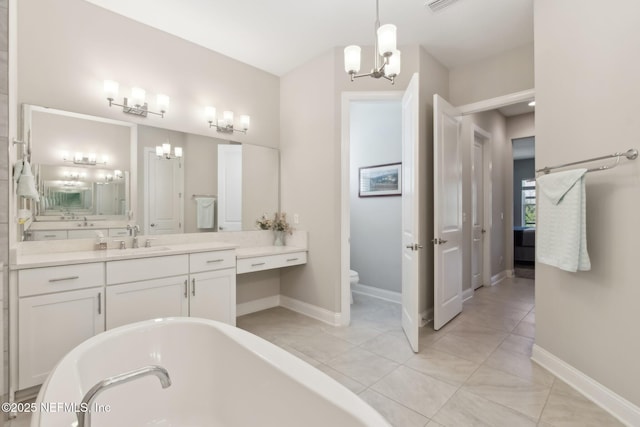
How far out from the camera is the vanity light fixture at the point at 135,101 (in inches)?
92.1

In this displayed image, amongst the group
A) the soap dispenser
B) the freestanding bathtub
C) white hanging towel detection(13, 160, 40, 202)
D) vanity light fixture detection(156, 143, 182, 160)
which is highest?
vanity light fixture detection(156, 143, 182, 160)

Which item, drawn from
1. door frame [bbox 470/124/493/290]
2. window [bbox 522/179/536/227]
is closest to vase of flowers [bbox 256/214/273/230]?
door frame [bbox 470/124/493/290]

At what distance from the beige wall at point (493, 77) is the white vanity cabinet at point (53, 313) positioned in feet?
12.5

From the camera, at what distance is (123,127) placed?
2.48 meters

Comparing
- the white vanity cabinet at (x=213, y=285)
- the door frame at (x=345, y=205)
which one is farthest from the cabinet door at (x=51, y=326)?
the door frame at (x=345, y=205)

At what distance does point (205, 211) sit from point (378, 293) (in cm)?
247

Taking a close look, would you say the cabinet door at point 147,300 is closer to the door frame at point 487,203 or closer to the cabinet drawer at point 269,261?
the cabinet drawer at point 269,261

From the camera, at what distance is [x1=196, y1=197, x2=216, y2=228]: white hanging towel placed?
9.62 feet

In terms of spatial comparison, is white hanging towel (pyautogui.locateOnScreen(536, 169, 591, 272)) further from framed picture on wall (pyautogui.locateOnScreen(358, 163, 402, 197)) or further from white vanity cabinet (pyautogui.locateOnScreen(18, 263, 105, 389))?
white vanity cabinet (pyautogui.locateOnScreen(18, 263, 105, 389))

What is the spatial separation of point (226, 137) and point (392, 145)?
2131 mm

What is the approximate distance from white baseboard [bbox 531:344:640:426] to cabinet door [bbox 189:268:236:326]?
2515mm

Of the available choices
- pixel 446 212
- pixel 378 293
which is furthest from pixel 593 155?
pixel 378 293

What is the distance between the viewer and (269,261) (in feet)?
9.71

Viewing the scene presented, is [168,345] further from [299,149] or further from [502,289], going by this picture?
[502,289]
